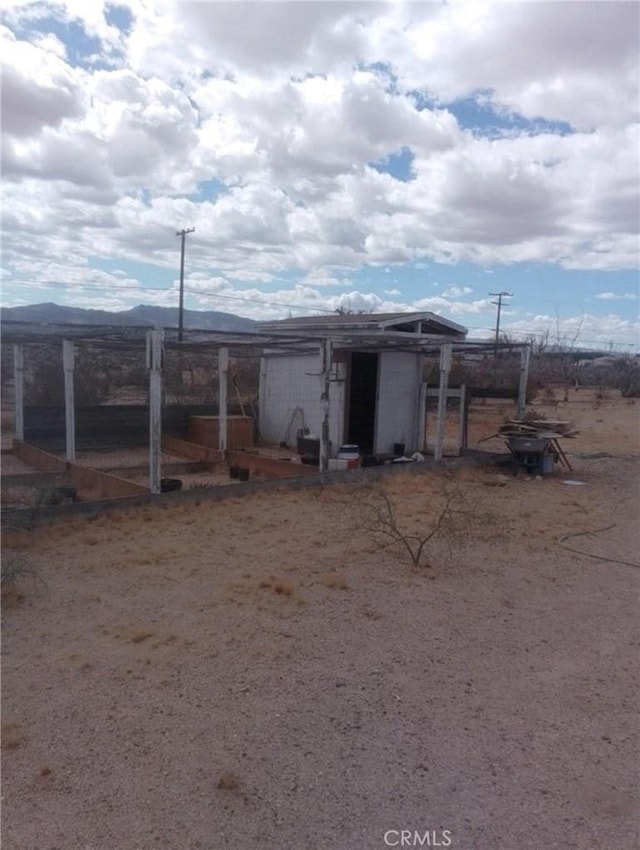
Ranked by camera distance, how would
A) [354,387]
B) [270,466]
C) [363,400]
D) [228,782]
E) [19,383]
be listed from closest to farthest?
1. [228,782]
2. [270,466]
3. [19,383]
4. [354,387]
5. [363,400]

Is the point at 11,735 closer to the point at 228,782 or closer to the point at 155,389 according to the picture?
the point at 228,782

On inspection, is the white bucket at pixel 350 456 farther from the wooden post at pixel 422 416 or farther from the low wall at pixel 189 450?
the wooden post at pixel 422 416

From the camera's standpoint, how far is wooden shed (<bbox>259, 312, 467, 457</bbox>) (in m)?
15.3

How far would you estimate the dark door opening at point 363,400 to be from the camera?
52.9 feet

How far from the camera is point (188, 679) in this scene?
15.3ft

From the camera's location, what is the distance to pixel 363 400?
16266 mm

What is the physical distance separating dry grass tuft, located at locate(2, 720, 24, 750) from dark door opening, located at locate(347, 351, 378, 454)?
1223cm

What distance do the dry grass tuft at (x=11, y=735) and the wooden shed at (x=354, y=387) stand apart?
35.7 feet

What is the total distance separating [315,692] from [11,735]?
5.45 ft

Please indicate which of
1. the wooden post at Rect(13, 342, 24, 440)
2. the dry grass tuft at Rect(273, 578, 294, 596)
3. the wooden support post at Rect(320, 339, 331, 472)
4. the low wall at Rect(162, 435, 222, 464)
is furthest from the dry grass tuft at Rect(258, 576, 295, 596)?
the wooden post at Rect(13, 342, 24, 440)

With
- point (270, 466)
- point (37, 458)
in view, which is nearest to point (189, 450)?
point (270, 466)

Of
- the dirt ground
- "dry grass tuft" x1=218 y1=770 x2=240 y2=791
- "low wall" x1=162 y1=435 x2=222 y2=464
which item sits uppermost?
"dry grass tuft" x1=218 y1=770 x2=240 y2=791

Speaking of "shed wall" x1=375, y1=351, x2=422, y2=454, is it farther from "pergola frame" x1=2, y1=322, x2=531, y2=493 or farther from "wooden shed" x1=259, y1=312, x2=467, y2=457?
"pergola frame" x1=2, y1=322, x2=531, y2=493

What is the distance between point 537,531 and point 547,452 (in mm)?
5249
